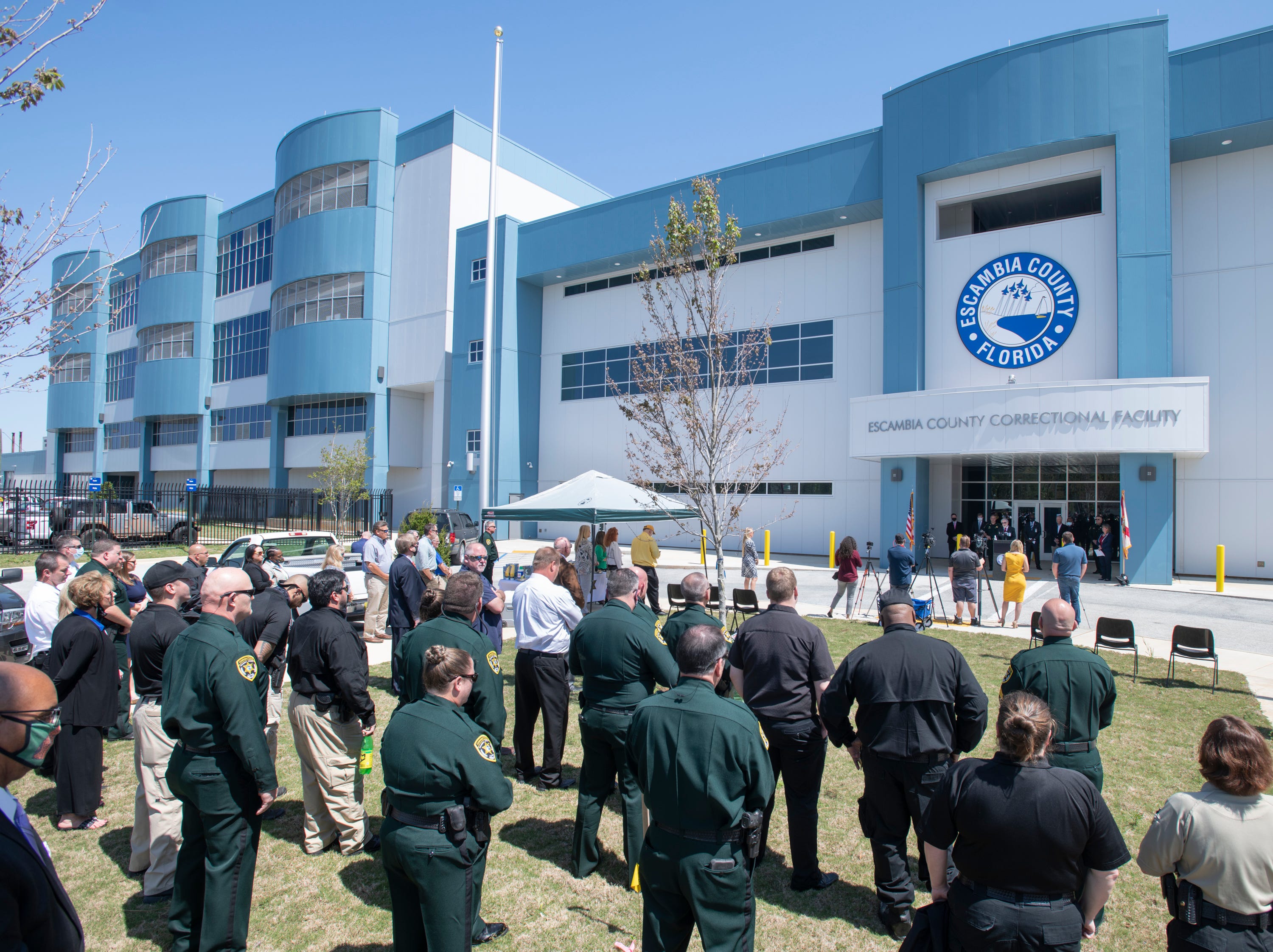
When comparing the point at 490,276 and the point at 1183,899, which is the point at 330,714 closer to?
the point at 1183,899

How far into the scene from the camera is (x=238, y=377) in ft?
145

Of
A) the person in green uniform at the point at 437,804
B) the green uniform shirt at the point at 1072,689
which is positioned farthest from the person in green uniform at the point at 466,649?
the green uniform shirt at the point at 1072,689

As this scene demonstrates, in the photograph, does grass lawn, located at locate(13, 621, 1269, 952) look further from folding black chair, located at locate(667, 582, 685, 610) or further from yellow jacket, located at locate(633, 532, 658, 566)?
yellow jacket, located at locate(633, 532, 658, 566)

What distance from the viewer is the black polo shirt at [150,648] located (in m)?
4.82

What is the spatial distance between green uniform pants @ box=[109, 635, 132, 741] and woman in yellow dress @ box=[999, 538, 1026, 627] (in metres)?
12.8

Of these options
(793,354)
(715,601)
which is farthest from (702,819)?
(793,354)

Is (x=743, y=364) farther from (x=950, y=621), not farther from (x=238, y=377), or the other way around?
(x=238, y=377)

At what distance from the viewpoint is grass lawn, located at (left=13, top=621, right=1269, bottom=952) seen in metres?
3.98

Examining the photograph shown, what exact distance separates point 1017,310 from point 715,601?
48.8 feet

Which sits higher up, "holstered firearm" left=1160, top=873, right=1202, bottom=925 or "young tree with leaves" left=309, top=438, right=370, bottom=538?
"young tree with leaves" left=309, top=438, right=370, bottom=538

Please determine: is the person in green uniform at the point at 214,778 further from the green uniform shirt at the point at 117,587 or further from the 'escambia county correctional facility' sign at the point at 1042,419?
the 'escambia county correctional facility' sign at the point at 1042,419

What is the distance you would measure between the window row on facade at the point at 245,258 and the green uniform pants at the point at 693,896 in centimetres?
4478

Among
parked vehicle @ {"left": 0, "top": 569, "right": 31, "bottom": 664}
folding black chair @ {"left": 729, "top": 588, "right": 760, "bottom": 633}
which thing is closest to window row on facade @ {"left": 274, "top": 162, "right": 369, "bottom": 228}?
parked vehicle @ {"left": 0, "top": 569, "right": 31, "bottom": 664}

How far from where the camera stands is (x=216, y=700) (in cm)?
363
